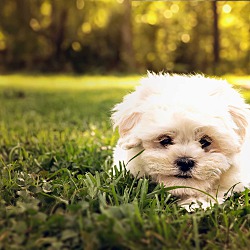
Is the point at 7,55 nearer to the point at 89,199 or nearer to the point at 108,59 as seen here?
the point at 108,59

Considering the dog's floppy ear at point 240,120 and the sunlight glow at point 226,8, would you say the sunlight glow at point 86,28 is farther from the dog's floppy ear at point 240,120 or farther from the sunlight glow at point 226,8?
the dog's floppy ear at point 240,120

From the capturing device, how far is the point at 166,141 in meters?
3.54

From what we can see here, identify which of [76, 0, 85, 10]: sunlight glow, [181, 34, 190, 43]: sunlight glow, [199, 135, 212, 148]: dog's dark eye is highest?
[76, 0, 85, 10]: sunlight glow

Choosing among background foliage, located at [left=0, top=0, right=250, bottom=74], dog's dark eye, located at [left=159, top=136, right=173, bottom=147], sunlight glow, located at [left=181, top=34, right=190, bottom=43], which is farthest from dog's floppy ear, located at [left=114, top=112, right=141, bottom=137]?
sunlight glow, located at [left=181, top=34, right=190, bottom=43]

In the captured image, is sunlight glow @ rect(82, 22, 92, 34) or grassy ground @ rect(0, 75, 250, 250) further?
sunlight glow @ rect(82, 22, 92, 34)

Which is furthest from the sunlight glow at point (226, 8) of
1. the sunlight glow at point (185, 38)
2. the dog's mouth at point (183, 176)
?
the dog's mouth at point (183, 176)

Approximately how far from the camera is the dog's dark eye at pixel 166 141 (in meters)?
3.52

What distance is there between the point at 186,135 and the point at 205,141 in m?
0.14

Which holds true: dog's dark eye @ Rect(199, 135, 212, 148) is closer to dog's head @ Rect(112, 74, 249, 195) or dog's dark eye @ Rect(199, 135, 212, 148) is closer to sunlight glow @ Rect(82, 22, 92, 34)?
dog's head @ Rect(112, 74, 249, 195)

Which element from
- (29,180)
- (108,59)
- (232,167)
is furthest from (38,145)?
(108,59)

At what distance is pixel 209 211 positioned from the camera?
2973 mm

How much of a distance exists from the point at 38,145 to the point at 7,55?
18131 millimetres

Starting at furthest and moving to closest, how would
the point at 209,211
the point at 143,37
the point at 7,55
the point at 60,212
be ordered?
the point at 143,37, the point at 7,55, the point at 209,211, the point at 60,212

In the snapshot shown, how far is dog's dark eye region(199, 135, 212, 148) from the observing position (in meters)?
3.52
